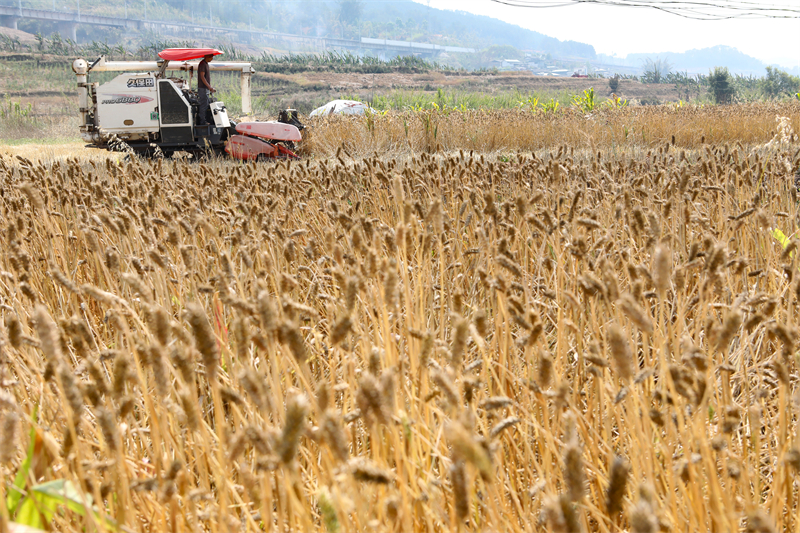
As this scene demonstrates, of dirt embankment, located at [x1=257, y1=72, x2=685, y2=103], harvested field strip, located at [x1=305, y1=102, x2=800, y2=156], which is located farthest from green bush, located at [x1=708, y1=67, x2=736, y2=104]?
harvested field strip, located at [x1=305, y1=102, x2=800, y2=156]

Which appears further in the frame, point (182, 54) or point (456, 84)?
point (456, 84)

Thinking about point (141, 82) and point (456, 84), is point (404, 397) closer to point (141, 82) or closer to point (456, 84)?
point (141, 82)

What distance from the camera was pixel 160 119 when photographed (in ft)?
32.5

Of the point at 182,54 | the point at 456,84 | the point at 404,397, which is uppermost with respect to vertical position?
the point at 456,84

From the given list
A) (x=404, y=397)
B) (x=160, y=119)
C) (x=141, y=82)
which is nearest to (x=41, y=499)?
(x=404, y=397)

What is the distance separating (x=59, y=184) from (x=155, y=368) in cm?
370

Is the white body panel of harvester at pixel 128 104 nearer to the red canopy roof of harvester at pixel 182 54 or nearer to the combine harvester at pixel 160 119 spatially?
the combine harvester at pixel 160 119

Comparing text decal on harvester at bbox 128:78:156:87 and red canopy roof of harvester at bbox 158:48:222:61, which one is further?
red canopy roof of harvester at bbox 158:48:222:61

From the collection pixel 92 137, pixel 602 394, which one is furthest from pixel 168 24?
pixel 602 394

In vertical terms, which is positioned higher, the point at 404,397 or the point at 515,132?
the point at 515,132

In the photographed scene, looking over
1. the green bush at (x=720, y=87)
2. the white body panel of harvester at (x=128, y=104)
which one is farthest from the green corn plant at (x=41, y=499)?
the green bush at (x=720, y=87)

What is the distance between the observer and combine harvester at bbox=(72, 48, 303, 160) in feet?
32.0

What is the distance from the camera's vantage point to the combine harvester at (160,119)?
9766mm

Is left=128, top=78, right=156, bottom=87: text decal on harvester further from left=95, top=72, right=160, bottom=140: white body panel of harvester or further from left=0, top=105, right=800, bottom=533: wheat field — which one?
left=0, top=105, right=800, bottom=533: wheat field
